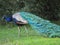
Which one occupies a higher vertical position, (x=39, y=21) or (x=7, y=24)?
(x=39, y=21)

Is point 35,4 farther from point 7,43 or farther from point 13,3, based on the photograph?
point 7,43

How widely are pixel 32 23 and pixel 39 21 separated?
0.27 m

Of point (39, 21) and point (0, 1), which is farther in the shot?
point (0, 1)

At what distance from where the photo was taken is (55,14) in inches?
611

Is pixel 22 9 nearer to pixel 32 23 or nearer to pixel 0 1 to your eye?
pixel 0 1

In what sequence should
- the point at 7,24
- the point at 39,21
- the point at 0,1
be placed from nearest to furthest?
the point at 39,21
the point at 7,24
the point at 0,1

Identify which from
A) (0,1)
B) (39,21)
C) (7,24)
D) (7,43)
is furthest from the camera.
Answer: (0,1)

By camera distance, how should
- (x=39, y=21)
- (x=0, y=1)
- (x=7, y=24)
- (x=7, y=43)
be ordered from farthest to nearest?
(x=0, y=1), (x=7, y=24), (x=39, y=21), (x=7, y=43)

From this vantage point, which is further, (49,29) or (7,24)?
(7,24)

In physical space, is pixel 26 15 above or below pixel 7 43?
above

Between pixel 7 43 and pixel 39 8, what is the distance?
6199mm

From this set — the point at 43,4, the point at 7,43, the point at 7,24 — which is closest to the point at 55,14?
the point at 43,4

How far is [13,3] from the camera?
50.0ft

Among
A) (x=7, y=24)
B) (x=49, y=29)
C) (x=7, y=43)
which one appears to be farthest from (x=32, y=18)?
(x=7, y=24)
